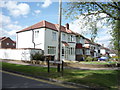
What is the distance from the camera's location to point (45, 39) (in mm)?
21078

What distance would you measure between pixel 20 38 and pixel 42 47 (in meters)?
7.28

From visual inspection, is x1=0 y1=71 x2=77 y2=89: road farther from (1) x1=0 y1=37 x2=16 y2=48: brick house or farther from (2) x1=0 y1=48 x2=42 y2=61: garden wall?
(1) x1=0 y1=37 x2=16 y2=48: brick house

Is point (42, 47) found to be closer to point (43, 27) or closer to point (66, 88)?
point (43, 27)

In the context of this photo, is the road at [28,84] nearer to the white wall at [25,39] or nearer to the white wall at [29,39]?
the white wall at [29,39]

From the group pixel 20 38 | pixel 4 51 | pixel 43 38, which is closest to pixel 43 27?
pixel 43 38

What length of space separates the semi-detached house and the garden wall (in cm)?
238

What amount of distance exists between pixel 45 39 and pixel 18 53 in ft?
17.5

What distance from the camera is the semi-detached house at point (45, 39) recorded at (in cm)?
2123

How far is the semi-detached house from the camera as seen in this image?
2123cm

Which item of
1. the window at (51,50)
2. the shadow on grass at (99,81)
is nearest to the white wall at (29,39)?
the window at (51,50)

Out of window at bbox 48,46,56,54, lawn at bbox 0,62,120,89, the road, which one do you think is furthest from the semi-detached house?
the road

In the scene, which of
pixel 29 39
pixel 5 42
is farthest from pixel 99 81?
pixel 5 42

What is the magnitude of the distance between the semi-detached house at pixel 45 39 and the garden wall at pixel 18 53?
93.7 inches

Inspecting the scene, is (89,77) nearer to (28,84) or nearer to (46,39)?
(28,84)
